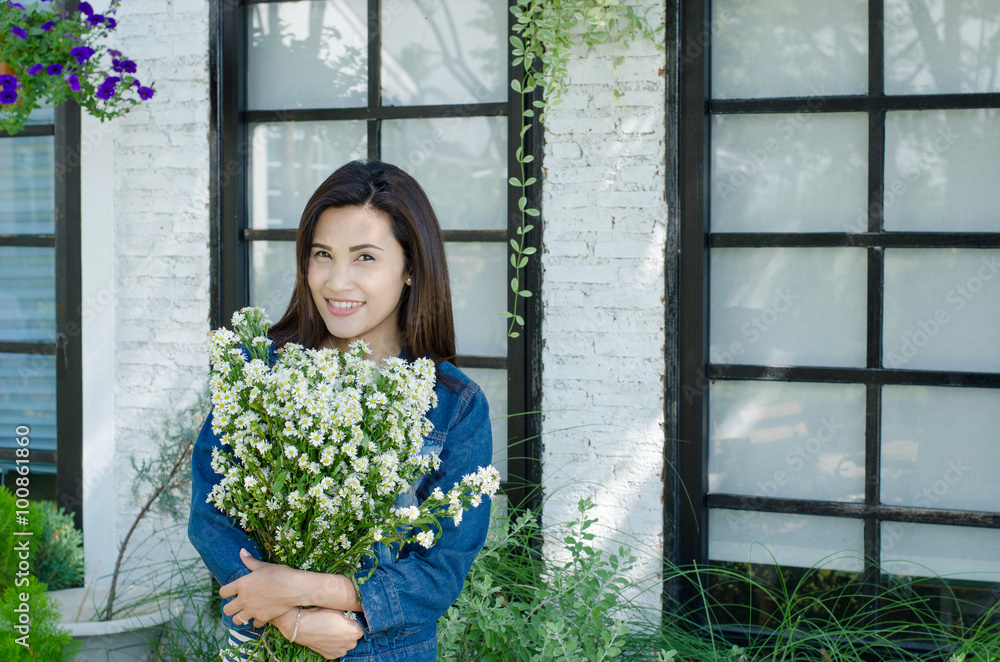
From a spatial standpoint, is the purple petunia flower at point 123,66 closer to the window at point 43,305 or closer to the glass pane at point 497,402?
the window at point 43,305

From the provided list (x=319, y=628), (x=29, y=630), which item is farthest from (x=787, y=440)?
(x=29, y=630)

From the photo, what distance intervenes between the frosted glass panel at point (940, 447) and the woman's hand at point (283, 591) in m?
1.99

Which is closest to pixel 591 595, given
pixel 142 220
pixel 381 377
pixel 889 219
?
pixel 381 377

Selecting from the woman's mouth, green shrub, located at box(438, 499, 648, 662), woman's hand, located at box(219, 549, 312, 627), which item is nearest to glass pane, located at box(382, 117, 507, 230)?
green shrub, located at box(438, 499, 648, 662)

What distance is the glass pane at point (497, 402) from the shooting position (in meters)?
2.72

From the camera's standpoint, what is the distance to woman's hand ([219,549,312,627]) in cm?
118

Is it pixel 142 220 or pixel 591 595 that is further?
pixel 142 220

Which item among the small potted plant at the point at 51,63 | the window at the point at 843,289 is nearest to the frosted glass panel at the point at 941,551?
the window at the point at 843,289

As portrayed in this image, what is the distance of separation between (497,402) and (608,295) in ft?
1.80

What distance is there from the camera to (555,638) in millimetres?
1879

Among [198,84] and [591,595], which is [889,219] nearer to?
[591,595]

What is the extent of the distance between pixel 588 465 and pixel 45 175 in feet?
7.92

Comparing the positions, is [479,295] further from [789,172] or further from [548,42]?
[789,172]

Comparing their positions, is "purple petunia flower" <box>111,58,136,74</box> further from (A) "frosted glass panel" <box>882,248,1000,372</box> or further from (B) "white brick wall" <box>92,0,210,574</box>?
(A) "frosted glass panel" <box>882,248,1000,372</box>
